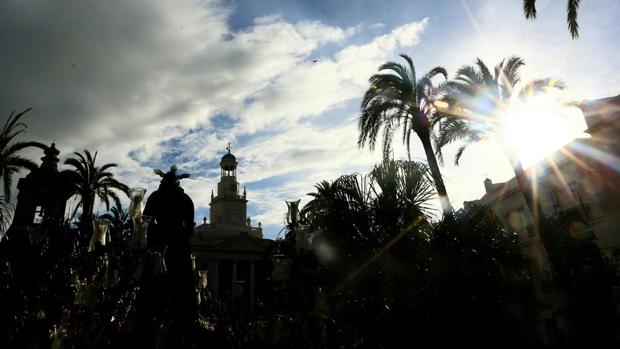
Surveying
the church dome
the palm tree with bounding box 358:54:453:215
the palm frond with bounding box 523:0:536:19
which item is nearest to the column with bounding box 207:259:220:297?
the church dome

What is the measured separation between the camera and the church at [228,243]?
47688mm

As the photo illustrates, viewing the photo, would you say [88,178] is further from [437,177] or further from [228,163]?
[228,163]

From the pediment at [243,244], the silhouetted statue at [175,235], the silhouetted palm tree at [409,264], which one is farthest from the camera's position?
the pediment at [243,244]

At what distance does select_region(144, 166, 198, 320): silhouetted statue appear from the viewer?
1051cm

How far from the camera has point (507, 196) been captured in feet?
98.1

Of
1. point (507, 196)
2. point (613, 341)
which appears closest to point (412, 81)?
point (613, 341)

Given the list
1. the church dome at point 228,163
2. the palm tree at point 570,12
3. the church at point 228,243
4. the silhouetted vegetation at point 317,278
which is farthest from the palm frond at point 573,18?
→ the church dome at point 228,163

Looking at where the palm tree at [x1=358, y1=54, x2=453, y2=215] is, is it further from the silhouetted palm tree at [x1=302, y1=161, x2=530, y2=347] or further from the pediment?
the pediment

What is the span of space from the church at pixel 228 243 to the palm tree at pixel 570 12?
1487 inches

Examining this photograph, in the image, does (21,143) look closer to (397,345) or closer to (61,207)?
(61,207)

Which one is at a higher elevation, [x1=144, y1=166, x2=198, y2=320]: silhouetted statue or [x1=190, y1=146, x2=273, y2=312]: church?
[x1=190, y1=146, x2=273, y2=312]: church

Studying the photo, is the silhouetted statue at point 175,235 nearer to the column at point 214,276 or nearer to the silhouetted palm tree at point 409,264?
the silhouetted palm tree at point 409,264

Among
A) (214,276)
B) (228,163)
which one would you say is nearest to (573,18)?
(214,276)

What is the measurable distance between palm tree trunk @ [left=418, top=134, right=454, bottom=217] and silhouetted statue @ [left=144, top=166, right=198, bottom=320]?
23.8 feet
